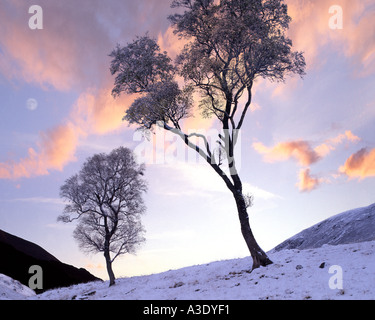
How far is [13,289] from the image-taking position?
30.2m

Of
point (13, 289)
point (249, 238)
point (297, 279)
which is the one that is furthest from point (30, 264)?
point (297, 279)

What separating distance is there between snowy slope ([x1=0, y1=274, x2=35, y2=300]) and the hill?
1.55m

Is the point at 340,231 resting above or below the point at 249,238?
below

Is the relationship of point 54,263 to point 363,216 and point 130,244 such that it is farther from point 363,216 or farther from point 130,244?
point 363,216

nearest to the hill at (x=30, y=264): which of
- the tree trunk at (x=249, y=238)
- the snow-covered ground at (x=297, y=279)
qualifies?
the snow-covered ground at (x=297, y=279)

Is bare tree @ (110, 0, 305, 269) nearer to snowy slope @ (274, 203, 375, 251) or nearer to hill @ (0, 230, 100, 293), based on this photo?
snowy slope @ (274, 203, 375, 251)

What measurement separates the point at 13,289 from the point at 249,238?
79.5ft

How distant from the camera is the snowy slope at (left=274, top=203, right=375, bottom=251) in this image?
82.8 feet

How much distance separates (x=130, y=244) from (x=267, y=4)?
82.3ft

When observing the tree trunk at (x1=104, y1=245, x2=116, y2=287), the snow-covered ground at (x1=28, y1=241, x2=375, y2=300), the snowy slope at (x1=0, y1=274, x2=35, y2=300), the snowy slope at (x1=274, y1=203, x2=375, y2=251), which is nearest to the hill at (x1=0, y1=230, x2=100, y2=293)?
the snowy slope at (x1=0, y1=274, x2=35, y2=300)

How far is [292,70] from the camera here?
22422mm

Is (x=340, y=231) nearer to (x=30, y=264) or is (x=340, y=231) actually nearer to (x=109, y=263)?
(x=109, y=263)

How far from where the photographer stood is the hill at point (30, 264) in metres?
35.1
